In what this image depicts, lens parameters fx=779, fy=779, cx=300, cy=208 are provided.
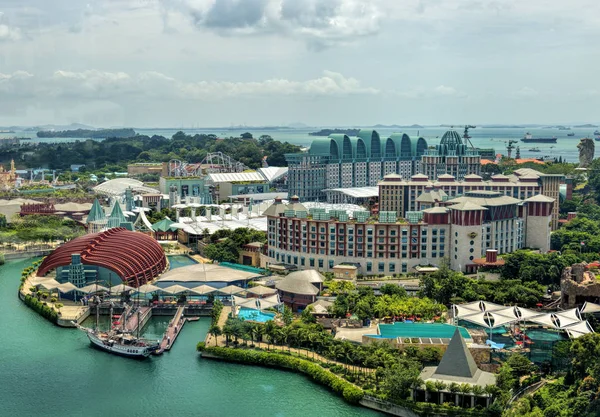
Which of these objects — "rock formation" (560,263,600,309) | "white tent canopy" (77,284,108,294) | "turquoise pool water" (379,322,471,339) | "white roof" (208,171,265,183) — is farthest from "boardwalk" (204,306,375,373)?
"white roof" (208,171,265,183)

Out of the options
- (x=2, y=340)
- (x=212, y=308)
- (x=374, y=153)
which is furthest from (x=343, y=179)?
(x=2, y=340)

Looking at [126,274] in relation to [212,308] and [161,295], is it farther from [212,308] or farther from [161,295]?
[212,308]

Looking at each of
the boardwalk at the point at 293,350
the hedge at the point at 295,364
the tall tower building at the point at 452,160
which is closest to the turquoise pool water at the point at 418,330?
the boardwalk at the point at 293,350

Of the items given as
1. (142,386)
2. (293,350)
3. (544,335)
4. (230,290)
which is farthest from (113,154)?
(544,335)

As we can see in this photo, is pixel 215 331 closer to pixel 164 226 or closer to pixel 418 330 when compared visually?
pixel 418 330

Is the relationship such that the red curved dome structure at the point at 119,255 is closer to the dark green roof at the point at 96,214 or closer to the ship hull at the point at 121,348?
the ship hull at the point at 121,348

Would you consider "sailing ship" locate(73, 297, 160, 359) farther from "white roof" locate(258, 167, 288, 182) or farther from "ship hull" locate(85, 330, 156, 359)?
"white roof" locate(258, 167, 288, 182)

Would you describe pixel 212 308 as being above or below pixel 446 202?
below
